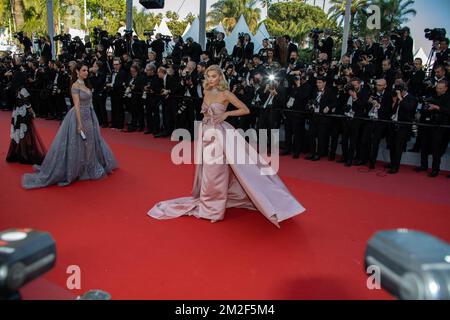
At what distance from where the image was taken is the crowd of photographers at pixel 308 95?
6.86 meters

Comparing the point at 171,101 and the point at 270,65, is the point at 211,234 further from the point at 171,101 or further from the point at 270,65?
the point at 171,101

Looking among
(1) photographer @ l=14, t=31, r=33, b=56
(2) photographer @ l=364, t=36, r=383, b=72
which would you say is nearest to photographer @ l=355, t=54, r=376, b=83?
(2) photographer @ l=364, t=36, r=383, b=72

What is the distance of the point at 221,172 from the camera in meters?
4.14

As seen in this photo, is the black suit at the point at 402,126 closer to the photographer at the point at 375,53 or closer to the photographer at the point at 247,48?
the photographer at the point at 375,53

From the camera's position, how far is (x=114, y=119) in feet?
33.1

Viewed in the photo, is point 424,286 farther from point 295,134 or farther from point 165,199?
point 295,134

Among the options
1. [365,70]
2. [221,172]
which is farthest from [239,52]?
[221,172]

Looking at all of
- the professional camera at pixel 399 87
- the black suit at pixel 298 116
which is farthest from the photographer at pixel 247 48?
the professional camera at pixel 399 87

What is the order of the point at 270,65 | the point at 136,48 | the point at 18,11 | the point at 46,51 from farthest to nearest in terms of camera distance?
the point at 18,11, the point at 46,51, the point at 136,48, the point at 270,65

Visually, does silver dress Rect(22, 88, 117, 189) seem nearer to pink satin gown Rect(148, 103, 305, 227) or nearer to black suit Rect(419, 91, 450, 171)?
pink satin gown Rect(148, 103, 305, 227)

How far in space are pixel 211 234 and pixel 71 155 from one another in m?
2.61

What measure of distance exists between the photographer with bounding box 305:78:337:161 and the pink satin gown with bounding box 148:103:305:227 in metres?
3.47
